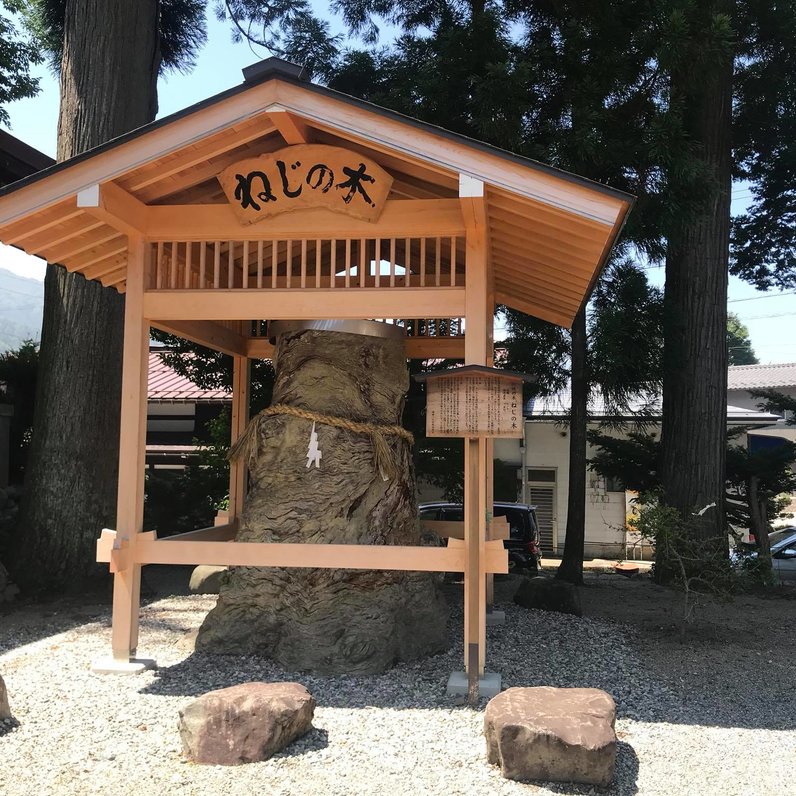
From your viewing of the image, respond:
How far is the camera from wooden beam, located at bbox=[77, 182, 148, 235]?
506 centimetres

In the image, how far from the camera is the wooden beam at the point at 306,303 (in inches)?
203

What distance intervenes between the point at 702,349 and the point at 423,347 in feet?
18.6

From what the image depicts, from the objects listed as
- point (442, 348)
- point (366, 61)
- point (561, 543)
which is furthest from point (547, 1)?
point (561, 543)

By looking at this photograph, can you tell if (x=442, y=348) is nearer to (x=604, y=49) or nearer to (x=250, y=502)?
(x=250, y=502)

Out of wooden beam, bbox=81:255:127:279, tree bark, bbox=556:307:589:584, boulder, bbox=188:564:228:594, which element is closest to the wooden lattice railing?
wooden beam, bbox=81:255:127:279

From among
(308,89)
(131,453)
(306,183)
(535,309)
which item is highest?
(308,89)

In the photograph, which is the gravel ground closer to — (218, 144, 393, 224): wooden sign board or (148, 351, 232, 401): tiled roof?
(218, 144, 393, 224): wooden sign board

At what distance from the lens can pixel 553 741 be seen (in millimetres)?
3555

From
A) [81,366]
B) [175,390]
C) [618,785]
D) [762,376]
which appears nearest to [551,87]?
[81,366]

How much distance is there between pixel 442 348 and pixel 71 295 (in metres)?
5.07

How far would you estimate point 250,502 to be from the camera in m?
5.99

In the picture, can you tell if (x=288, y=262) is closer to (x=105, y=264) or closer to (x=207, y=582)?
(x=105, y=264)

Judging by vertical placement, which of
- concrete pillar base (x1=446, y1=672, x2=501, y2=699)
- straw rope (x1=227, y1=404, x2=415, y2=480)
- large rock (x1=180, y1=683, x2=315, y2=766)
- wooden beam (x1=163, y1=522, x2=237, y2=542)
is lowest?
concrete pillar base (x1=446, y1=672, x2=501, y2=699)

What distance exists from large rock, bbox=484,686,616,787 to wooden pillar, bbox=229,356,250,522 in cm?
413
